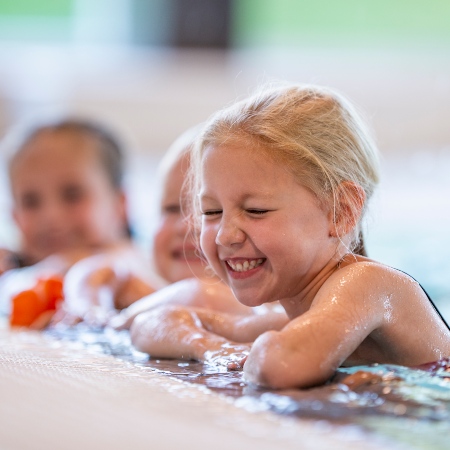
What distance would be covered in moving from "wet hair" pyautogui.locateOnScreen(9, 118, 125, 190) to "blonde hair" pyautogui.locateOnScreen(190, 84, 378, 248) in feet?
5.49

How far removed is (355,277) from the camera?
1.31 metres

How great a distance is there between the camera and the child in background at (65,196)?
2949mm

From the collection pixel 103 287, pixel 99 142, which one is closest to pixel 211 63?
pixel 99 142

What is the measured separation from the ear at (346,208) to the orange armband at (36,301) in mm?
1121

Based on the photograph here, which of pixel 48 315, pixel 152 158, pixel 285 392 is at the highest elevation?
pixel 285 392

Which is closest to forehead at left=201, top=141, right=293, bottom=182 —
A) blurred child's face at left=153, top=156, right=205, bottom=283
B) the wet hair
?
blurred child's face at left=153, top=156, right=205, bottom=283

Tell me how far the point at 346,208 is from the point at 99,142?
1892 mm

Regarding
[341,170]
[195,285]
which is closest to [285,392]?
[341,170]

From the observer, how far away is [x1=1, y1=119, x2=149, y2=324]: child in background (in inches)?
116

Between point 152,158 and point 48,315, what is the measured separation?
14.5 feet

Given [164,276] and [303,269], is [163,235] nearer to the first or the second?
[164,276]

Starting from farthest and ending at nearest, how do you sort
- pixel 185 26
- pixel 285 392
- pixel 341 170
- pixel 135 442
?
pixel 185 26, pixel 341 170, pixel 285 392, pixel 135 442

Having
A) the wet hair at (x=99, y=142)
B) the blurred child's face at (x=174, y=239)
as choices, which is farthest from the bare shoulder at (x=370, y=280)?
the wet hair at (x=99, y=142)

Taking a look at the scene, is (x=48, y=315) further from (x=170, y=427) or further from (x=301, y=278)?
(x=170, y=427)
